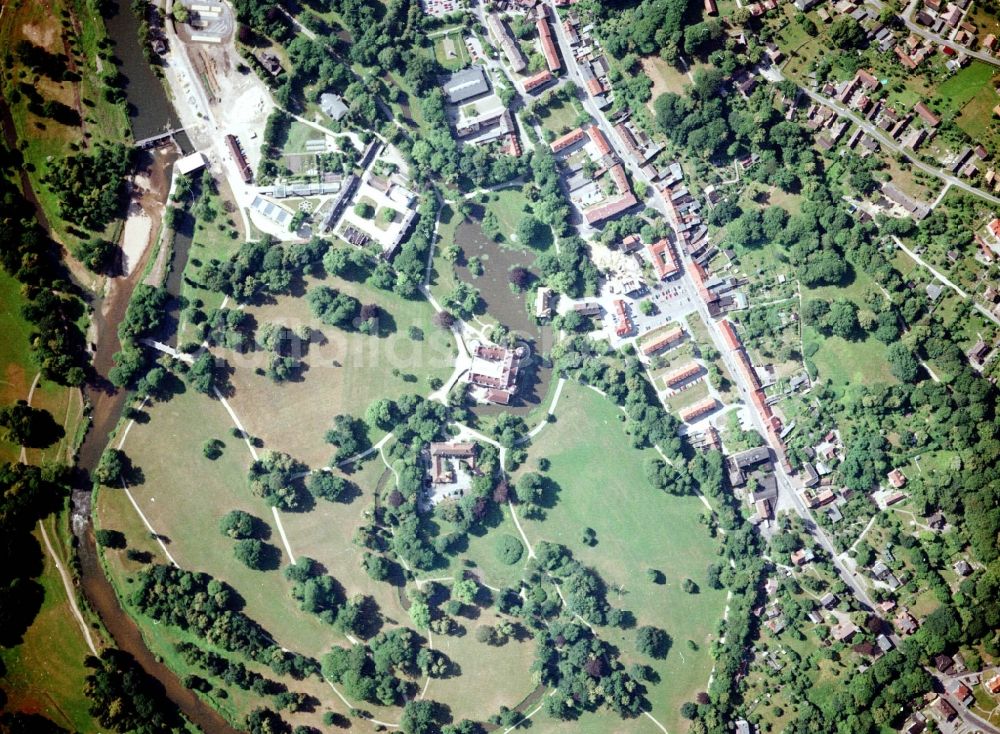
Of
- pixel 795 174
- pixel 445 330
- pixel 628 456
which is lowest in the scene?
pixel 628 456

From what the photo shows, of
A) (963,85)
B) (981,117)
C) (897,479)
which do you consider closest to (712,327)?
(897,479)

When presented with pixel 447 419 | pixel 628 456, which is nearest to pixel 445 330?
pixel 447 419

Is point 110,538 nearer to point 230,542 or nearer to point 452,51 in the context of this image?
point 230,542

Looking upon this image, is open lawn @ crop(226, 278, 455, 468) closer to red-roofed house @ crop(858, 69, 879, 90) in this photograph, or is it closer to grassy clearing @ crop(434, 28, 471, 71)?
grassy clearing @ crop(434, 28, 471, 71)

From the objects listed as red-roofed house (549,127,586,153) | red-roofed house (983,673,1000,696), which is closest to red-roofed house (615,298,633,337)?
red-roofed house (549,127,586,153)

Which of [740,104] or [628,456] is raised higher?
[740,104]

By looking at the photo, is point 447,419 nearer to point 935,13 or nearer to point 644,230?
point 644,230
